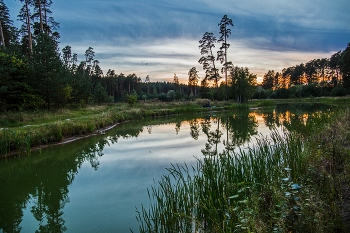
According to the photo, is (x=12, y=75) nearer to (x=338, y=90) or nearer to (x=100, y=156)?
(x=100, y=156)

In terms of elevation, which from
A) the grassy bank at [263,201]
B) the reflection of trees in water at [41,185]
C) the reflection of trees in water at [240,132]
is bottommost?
the reflection of trees in water at [41,185]

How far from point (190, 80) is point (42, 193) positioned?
65821mm

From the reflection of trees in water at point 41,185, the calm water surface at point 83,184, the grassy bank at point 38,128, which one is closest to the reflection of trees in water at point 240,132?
the calm water surface at point 83,184

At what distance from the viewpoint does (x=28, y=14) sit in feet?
66.4

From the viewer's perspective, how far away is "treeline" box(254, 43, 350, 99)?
48.6m

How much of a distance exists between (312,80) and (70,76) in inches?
3072

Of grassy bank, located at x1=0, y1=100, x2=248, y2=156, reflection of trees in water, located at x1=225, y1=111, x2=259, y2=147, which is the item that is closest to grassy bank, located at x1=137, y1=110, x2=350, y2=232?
reflection of trees in water, located at x1=225, y1=111, x2=259, y2=147

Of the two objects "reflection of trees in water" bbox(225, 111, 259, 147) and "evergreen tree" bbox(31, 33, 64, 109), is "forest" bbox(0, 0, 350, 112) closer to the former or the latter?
"evergreen tree" bbox(31, 33, 64, 109)

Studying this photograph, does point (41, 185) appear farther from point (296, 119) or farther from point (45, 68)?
point (296, 119)

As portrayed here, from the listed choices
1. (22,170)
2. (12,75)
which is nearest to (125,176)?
(22,170)

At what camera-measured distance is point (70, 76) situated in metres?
24.8

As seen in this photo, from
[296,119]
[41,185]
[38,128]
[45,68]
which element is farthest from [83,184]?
[296,119]

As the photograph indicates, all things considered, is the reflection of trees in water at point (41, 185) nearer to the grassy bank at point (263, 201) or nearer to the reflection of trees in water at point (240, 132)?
the grassy bank at point (263, 201)

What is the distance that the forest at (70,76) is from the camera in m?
17.1
